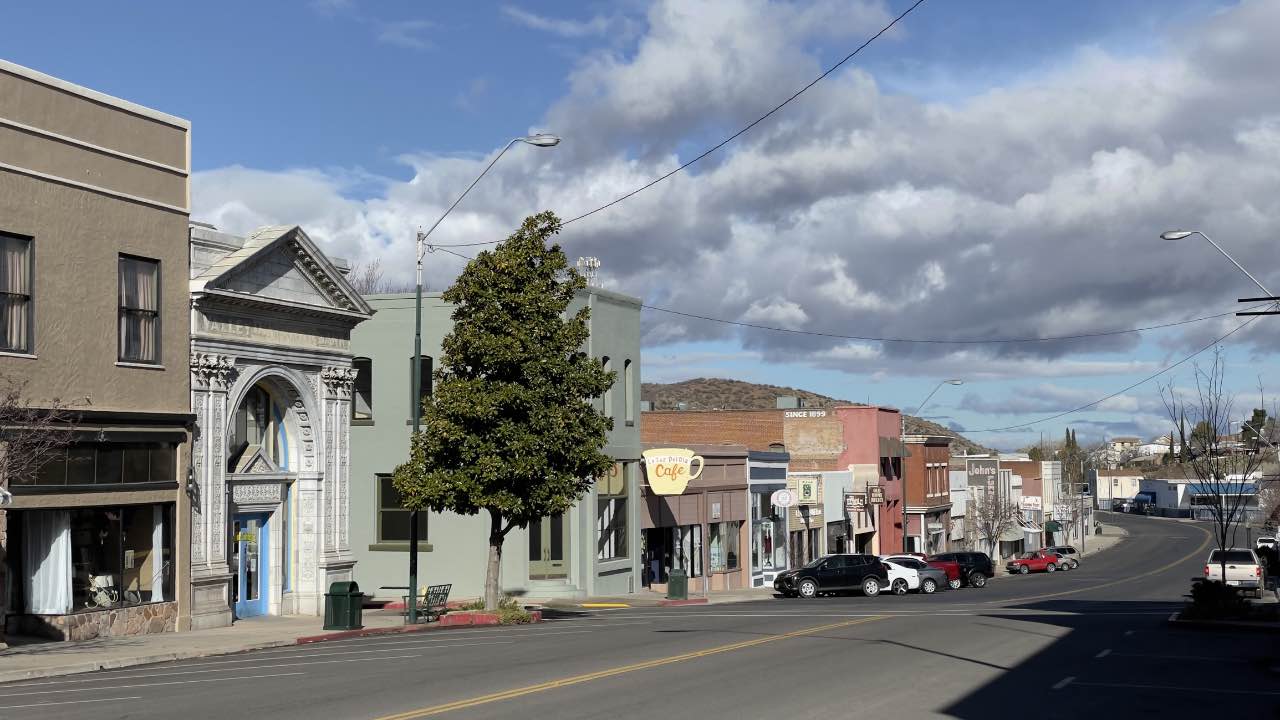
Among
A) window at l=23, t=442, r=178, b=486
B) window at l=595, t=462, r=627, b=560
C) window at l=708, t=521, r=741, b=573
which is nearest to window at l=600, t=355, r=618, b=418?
window at l=595, t=462, r=627, b=560

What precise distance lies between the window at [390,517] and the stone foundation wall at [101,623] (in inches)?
577

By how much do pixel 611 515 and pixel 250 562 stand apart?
54.1 ft

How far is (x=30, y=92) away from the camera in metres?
25.9

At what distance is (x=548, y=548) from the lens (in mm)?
43812

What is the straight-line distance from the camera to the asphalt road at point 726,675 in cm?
1630

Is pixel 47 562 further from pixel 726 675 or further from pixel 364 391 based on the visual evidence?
pixel 364 391

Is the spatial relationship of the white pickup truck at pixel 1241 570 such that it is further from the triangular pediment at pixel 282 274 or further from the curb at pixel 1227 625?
the triangular pediment at pixel 282 274

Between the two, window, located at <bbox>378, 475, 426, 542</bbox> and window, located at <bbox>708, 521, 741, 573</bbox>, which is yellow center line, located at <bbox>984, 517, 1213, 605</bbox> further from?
window, located at <bbox>378, 475, 426, 542</bbox>

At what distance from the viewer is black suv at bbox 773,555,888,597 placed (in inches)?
1879

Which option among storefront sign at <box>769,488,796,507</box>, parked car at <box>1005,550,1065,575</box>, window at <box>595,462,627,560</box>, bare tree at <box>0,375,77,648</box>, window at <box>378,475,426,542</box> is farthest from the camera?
parked car at <box>1005,550,1065,575</box>

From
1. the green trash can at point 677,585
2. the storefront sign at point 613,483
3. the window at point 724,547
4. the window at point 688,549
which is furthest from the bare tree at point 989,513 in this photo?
the green trash can at point 677,585

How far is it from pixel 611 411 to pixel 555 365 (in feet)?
51.1

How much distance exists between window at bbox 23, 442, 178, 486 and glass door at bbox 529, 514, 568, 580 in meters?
15.9

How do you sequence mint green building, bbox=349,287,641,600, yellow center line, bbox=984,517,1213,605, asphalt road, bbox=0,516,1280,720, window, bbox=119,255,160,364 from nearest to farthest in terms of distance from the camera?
asphalt road, bbox=0,516,1280,720 → window, bbox=119,255,160,364 → mint green building, bbox=349,287,641,600 → yellow center line, bbox=984,517,1213,605
